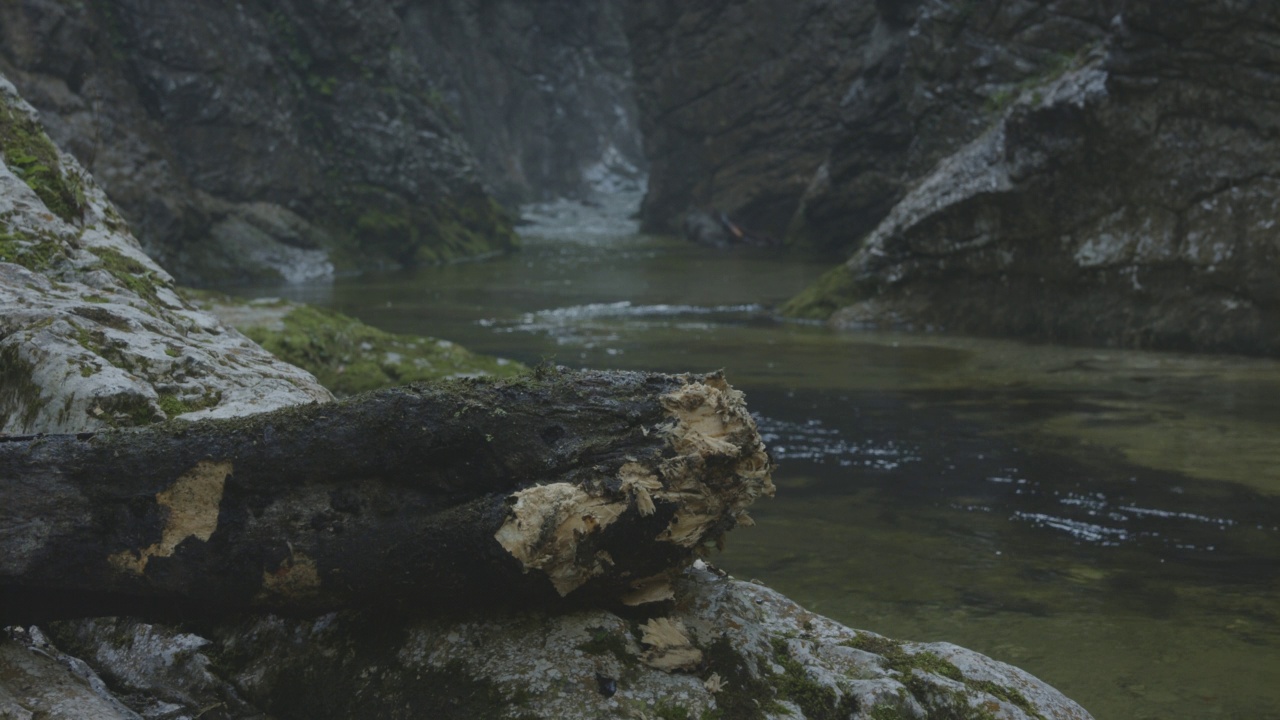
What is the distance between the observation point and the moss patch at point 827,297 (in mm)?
14914

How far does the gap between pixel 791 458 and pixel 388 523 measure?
5136 millimetres

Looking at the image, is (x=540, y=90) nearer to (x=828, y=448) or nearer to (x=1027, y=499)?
(x=828, y=448)

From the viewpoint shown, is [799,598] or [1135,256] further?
[1135,256]

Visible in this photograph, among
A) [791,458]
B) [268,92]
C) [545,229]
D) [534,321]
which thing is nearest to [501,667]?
[791,458]

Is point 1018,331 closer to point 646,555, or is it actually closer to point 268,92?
point 646,555

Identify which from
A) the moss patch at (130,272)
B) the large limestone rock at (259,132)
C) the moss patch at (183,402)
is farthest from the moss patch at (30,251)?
the large limestone rock at (259,132)

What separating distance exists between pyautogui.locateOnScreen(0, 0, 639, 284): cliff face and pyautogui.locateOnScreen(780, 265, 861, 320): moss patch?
11.0 m

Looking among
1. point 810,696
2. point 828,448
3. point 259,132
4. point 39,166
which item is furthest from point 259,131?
point 810,696

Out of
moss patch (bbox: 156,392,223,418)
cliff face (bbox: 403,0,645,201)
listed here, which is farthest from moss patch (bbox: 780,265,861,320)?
cliff face (bbox: 403,0,645,201)

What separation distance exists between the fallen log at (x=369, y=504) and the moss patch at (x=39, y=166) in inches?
107

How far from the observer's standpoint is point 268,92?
27.8 meters

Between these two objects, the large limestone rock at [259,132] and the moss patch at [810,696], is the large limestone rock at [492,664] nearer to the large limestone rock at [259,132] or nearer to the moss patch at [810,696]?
the moss patch at [810,696]

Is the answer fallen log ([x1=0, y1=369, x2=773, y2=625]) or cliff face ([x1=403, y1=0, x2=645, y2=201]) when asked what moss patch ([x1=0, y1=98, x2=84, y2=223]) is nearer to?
fallen log ([x1=0, y1=369, x2=773, y2=625])

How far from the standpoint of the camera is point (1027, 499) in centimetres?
664
